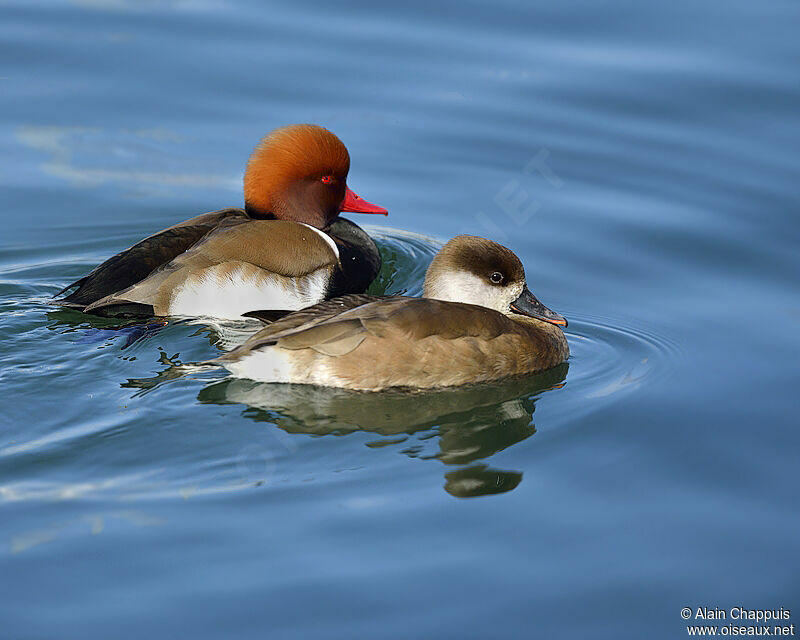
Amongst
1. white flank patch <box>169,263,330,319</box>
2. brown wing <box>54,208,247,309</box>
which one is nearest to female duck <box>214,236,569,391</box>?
white flank patch <box>169,263,330,319</box>

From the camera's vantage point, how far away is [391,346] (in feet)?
20.9

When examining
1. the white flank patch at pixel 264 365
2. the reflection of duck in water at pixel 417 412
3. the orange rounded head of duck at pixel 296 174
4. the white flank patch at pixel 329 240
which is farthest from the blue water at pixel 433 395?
the orange rounded head of duck at pixel 296 174

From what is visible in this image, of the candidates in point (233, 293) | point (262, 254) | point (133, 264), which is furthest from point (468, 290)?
point (133, 264)

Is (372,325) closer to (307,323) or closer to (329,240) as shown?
(307,323)

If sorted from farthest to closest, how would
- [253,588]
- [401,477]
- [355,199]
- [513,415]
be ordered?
1. [355,199]
2. [513,415]
3. [401,477]
4. [253,588]

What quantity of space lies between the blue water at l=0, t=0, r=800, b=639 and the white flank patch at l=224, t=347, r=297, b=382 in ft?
0.44

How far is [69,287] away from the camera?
746cm

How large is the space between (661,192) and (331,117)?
2.78m

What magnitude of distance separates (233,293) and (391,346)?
1401mm

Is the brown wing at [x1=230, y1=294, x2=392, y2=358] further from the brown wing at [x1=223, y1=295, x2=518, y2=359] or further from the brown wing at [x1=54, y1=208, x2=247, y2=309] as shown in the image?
the brown wing at [x1=54, y1=208, x2=247, y2=309]

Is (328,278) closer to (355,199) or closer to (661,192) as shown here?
(355,199)

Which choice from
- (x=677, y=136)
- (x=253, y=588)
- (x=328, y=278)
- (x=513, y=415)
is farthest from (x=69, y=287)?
(x=677, y=136)

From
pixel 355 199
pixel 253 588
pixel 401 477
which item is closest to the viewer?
pixel 253 588

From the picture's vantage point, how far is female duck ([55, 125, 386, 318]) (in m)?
7.29
